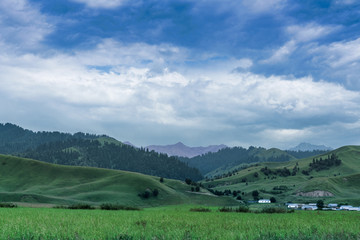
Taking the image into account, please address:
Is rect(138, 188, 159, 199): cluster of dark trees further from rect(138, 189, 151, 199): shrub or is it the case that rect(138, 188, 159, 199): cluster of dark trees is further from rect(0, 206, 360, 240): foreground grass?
rect(0, 206, 360, 240): foreground grass

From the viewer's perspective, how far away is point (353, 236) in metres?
16.6

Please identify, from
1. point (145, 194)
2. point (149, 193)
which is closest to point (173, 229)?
point (145, 194)

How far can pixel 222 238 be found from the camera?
14328 mm

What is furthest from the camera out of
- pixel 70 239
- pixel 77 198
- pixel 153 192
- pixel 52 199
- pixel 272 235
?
pixel 153 192

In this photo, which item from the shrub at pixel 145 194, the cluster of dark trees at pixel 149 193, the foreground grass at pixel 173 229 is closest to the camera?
the foreground grass at pixel 173 229

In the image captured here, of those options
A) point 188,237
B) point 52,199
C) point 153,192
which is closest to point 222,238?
point 188,237

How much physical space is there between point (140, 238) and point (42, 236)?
15.8ft

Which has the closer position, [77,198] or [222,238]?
[222,238]

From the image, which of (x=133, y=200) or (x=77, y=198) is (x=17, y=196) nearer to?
(x=77, y=198)

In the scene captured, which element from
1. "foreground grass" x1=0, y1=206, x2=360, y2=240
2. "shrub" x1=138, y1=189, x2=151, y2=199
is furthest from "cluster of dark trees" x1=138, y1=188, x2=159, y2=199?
"foreground grass" x1=0, y1=206, x2=360, y2=240

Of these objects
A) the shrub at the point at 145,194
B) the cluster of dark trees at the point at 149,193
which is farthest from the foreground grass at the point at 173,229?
the cluster of dark trees at the point at 149,193

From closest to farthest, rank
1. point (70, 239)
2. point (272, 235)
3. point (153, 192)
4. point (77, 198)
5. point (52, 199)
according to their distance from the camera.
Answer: point (70, 239)
point (272, 235)
point (52, 199)
point (77, 198)
point (153, 192)

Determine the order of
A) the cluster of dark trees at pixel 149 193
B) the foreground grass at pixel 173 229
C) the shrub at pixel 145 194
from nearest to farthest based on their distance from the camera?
the foreground grass at pixel 173 229
the shrub at pixel 145 194
the cluster of dark trees at pixel 149 193

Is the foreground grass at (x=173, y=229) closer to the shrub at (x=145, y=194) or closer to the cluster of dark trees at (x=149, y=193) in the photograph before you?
the shrub at (x=145, y=194)
